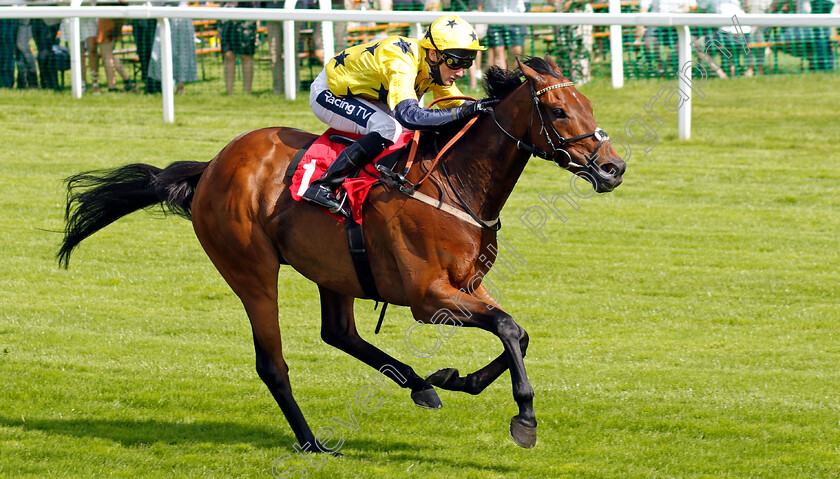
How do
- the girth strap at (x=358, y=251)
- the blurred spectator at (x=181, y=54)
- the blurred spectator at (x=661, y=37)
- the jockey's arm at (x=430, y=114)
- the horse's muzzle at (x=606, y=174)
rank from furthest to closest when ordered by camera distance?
the blurred spectator at (x=181, y=54) < the blurred spectator at (x=661, y=37) < the girth strap at (x=358, y=251) < the jockey's arm at (x=430, y=114) < the horse's muzzle at (x=606, y=174)

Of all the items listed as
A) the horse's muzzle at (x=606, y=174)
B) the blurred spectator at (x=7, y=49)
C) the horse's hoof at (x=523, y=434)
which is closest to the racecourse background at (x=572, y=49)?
the blurred spectator at (x=7, y=49)

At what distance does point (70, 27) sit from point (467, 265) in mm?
10360

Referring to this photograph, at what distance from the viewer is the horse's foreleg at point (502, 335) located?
4582 mm

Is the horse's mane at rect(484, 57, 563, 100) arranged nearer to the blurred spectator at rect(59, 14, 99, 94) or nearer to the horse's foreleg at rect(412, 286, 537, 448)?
the horse's foreleg at rect(412, 286, 537, 448)

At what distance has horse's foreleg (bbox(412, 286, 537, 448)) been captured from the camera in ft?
15.0

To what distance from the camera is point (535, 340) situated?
732 centimetres

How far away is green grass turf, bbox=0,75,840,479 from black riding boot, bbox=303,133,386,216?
1.28 meters

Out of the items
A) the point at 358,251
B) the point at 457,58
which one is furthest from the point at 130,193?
the point at 457,58

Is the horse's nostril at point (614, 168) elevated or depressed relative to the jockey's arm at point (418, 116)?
depressed

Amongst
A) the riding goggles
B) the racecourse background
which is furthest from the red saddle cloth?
the racecourse background

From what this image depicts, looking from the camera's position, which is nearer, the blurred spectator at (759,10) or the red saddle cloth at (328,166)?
the red saddle cloth at (328,166)

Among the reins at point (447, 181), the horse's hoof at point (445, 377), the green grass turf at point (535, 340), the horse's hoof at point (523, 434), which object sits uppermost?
the reins at point (447, 181)

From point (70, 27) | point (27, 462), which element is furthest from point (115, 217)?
point (70, 27)

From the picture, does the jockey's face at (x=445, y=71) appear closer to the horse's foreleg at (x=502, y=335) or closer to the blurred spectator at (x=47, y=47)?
the horse's foreleg at (x=502, y=335)
